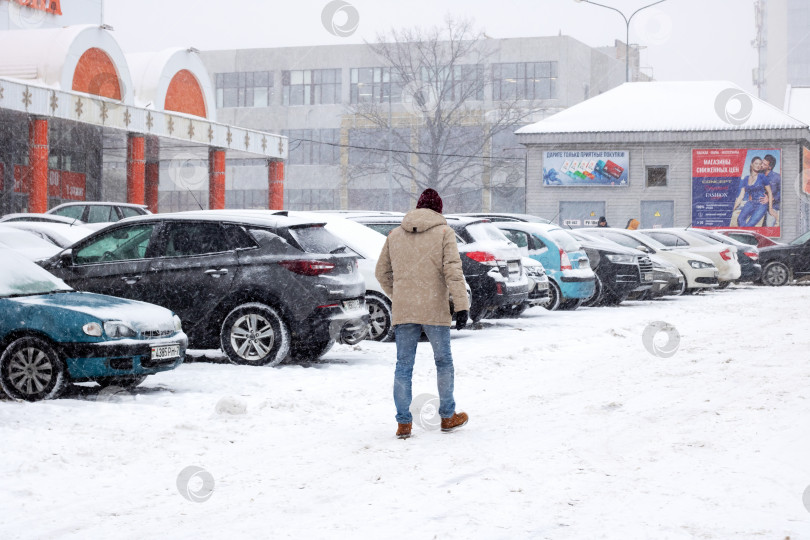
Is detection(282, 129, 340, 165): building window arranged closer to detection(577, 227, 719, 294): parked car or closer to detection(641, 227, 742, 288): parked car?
detection(641, 227, 742, 288): parked car

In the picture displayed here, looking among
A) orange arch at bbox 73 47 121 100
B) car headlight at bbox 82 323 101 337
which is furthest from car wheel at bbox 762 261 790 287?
car headlight at bbox 82 323 101 337

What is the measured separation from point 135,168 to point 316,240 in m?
23.5

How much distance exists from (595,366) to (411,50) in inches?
2406

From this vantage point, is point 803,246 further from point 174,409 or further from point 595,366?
point 174,409

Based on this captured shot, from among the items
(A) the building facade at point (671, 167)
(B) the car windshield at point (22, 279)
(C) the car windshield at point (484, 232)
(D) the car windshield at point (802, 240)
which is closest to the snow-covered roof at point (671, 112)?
(A) the building facade at point (671, 167)

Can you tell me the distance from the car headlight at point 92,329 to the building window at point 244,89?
73.6m

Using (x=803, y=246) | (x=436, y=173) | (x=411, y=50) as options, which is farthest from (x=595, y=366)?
(x=411, y=50)

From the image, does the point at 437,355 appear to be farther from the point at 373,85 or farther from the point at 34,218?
the point at 373,85

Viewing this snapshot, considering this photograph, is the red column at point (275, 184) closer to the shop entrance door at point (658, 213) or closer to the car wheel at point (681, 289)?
the shop entrance door at point (658, 213)

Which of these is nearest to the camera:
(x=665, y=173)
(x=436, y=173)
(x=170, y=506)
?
(x=170, y=506)

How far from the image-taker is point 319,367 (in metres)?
11.5

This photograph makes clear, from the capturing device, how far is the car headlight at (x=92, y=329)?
910cm

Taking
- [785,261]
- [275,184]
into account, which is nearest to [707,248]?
[785,261]

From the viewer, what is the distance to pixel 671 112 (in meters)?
41.6
